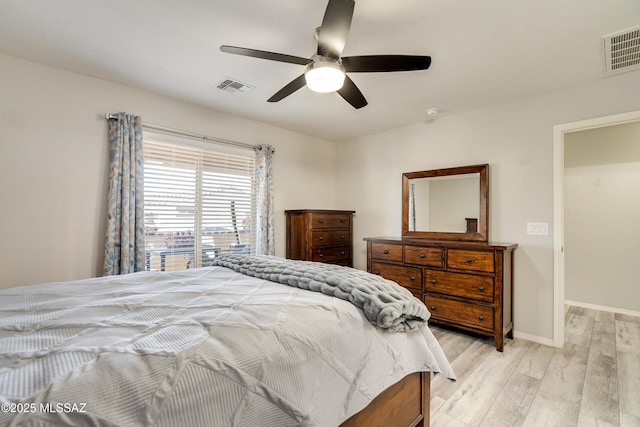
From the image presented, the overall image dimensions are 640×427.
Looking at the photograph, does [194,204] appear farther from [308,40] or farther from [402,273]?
[402,273]

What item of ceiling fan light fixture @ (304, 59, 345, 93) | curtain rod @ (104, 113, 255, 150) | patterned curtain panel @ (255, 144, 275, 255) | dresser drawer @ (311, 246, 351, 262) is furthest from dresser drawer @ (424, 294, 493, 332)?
curtain rod @ (104, 113, 255, 150)

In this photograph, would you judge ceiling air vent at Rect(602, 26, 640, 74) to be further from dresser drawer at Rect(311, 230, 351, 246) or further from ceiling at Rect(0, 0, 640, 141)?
dresser drawer at Rect(311, 230, 351, 246)

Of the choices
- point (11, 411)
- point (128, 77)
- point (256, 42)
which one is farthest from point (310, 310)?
point (128, 77)

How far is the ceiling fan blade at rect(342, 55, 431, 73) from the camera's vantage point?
5.61 ft

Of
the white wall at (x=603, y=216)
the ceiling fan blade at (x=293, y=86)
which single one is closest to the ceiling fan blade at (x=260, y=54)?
the ceiling fan blade at (x=293, y=86)

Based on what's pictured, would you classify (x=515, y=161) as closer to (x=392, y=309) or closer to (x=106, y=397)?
(x=392, y=309)

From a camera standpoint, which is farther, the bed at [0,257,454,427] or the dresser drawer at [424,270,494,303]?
the dresser drawer at [424,270,494,303]

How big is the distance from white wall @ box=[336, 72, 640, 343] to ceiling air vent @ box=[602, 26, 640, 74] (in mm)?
163

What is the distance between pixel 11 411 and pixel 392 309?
1.11m

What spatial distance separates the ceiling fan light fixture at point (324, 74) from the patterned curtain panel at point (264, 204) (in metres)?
1.97

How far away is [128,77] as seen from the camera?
2.60 m

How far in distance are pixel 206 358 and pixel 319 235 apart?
3061 mm

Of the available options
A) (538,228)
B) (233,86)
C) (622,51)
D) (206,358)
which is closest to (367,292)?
(206,358)

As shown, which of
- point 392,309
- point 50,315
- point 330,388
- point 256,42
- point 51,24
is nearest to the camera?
point 330,388
